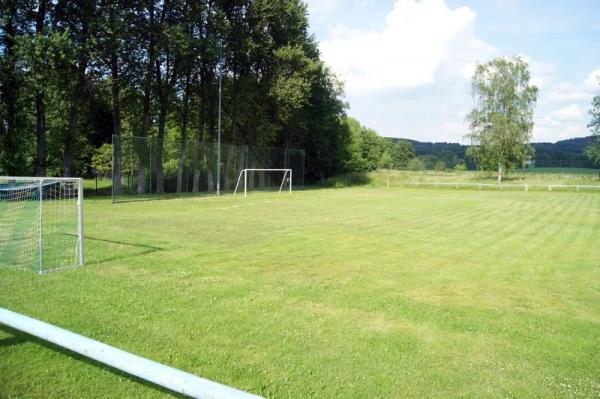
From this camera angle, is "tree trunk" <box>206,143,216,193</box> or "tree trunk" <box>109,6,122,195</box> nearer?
"tree trunk" <box>109,6,122,195</box>

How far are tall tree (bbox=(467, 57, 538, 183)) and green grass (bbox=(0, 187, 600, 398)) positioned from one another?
140 feet

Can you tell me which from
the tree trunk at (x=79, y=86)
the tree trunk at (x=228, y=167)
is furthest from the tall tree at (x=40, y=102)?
the tree trunk at (x=228, y=167)

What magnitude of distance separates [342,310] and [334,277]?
1821mm

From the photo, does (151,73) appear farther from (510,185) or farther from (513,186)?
(510,185)

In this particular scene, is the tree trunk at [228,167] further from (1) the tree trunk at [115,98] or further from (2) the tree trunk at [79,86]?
(2) the tree trunk at [79,86]

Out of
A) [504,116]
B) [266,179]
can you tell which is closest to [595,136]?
[504,116]

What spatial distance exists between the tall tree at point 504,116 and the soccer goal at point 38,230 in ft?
149

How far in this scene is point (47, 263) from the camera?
845cm

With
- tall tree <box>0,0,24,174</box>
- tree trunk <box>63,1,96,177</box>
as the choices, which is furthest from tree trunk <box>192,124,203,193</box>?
tall tree <box>0,0,24,174</box>

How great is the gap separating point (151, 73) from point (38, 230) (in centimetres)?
1810

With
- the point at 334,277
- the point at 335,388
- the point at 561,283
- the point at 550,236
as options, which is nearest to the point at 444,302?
the point at 334,277

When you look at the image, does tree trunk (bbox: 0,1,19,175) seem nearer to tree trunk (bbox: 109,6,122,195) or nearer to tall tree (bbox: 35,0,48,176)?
tall tree (bbox: 35,0,48,176)

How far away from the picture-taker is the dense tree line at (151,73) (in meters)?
23.4

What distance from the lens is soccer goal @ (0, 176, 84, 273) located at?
8.20 meters
